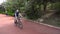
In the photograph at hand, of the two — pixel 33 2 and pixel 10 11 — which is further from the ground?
pixel 33 2

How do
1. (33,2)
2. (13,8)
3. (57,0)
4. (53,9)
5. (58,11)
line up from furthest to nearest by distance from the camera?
(13,8)
(53,9)
(58,11)
(33,2)
(57,0)

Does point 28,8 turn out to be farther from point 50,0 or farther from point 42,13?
point 50,0

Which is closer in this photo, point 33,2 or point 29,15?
point 33,2

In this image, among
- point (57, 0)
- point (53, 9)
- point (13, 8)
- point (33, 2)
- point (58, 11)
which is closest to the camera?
point (57, 0)

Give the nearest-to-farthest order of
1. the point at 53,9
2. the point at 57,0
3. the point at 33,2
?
1. the point at 57,0
2. the point at 33,2
3. the point at 53,9

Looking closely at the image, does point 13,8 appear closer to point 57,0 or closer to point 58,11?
point 58,11

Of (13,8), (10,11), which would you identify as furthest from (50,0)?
(10,11)

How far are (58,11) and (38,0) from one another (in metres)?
3.62

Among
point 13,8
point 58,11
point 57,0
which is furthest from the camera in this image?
point 13,8

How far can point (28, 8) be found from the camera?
20.3 metres

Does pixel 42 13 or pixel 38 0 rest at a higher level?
pixel 38 0

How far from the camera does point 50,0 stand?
17938mm

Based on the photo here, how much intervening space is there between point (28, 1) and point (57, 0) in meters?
3.98

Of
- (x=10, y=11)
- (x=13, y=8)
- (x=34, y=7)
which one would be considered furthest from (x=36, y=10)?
(x=10, y=11)
